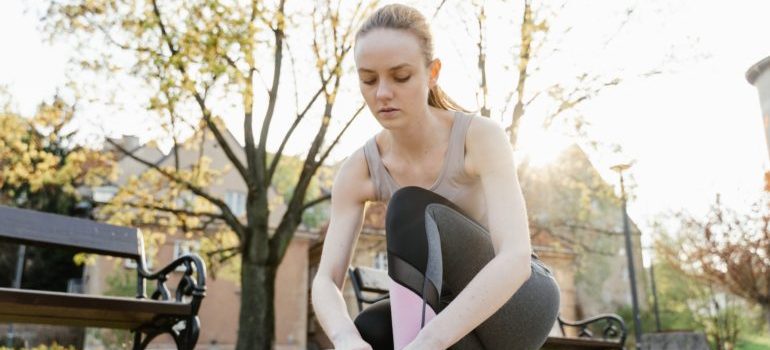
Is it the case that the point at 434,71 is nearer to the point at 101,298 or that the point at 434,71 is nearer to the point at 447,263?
the point at 447,263

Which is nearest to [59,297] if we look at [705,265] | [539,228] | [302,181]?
[302,181]

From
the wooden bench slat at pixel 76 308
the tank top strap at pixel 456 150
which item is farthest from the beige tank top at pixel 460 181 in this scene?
the wooden bench slat at pixel 76 308

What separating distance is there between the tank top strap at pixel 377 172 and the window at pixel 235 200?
29.8 m

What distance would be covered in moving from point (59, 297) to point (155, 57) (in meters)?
6.27

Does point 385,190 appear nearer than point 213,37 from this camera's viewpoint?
Yes

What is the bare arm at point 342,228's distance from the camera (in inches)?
75.2

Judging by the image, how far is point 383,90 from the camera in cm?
174

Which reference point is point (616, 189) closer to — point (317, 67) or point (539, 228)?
point (539, 228)

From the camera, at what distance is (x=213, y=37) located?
8570 millimetres

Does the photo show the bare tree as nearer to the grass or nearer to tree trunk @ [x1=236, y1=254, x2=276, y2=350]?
tree trunk @ [x1=236, y1=254, x2=276, y2=350]

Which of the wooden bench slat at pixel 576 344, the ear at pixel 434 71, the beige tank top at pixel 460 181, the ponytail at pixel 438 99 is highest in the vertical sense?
the ear at pixel 434 71

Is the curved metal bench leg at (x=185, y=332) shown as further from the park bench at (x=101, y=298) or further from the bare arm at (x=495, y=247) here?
the bare arm at (x=495, y=247)

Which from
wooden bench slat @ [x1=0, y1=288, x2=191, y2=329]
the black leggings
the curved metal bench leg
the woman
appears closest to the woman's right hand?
the woman

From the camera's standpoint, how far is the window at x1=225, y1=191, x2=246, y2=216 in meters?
31.2
